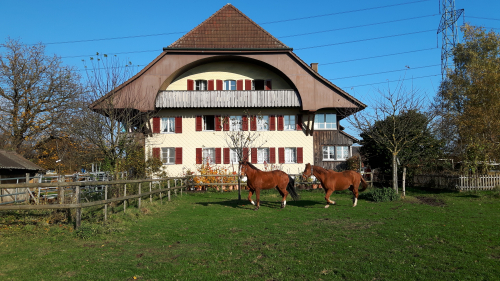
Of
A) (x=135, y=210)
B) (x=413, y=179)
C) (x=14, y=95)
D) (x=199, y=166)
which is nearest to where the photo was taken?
(x=135, y=210)

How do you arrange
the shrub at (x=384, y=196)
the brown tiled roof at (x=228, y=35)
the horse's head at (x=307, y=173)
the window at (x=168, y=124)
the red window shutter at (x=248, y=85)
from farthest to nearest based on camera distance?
the red window shutter at (x=248, y=85) < the window at (x=168, y=124) < the brown tiled roof at (x=228, y=35) < the shrub at (x=384, y=196) < the horse's head at (x=307, y=173)

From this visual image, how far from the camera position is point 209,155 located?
3094cm

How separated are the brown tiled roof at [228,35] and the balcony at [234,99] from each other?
350cm

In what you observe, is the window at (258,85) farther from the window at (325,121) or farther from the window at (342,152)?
the window at (342,152)

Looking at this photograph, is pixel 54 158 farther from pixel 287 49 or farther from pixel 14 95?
pixel 287 49

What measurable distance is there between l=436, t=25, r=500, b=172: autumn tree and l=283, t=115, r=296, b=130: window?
10.9m

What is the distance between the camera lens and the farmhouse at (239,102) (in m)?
29.5

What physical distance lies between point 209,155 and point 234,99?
499cm

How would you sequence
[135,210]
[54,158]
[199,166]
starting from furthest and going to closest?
[54,158] < [199,166] < [135,210]

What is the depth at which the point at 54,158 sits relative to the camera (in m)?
37.6

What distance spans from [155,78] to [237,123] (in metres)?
7.07

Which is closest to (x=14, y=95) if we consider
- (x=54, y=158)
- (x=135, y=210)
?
(x=54, y=158)

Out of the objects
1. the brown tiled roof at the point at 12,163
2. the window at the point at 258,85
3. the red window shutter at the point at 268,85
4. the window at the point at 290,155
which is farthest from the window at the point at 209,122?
the brown tiled roof at the point at 12,163

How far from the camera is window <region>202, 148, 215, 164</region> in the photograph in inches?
1211
